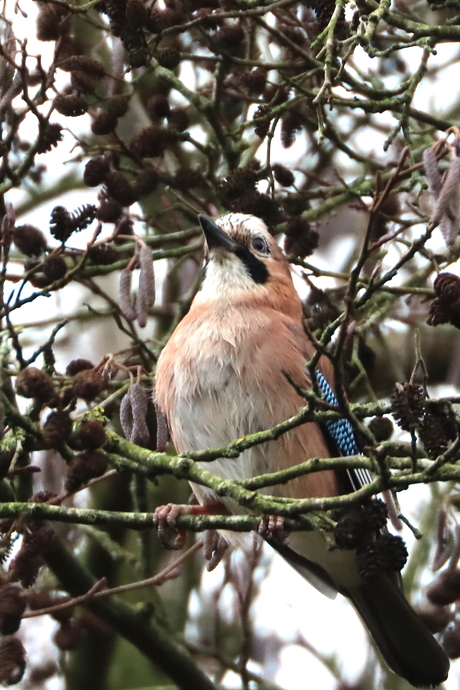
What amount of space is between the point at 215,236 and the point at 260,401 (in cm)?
96

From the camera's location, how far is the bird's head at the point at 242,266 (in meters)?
5.22

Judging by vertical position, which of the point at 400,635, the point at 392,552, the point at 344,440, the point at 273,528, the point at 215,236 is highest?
the point at 215,236

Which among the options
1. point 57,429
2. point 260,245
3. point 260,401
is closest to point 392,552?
point 57,429

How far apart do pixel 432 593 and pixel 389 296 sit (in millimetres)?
1519

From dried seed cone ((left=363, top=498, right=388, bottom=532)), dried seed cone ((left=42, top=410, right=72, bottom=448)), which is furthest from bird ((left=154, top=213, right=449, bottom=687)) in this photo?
dried seed cone ((left=42, top=410, right=72, bottom=448))

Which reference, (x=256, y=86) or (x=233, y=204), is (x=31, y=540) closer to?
(x=233, y=204)

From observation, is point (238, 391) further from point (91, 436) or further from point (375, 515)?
point (375, 515)

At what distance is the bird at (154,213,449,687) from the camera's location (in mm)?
4625

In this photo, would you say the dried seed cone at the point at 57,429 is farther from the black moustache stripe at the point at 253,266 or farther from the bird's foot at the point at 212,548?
the black moustache stripe at the point at 253,266

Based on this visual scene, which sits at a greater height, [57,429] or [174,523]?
[57,429]

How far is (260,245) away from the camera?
5496mm

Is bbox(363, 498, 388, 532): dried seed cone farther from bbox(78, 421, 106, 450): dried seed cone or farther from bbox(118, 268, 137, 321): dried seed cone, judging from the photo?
bbox(118, 268, 137, 321): dried seed cone

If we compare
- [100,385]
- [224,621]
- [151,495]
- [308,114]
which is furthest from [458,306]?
[224,621]

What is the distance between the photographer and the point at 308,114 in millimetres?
5305
